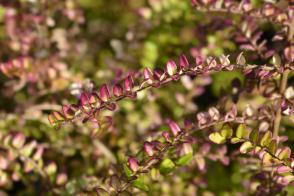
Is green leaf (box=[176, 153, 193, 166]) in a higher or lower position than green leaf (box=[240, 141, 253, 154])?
higher

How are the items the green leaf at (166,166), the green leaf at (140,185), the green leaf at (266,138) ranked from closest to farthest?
the green leaf at (266,138) → the green leaf at (140,185) → the green leaf at (166,166)

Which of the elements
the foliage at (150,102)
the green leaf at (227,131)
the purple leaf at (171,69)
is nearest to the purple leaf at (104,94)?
the foliage at (150,102)

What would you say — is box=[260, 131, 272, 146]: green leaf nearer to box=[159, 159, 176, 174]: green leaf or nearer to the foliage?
the foliage

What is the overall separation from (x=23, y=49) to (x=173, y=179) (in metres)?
0.79

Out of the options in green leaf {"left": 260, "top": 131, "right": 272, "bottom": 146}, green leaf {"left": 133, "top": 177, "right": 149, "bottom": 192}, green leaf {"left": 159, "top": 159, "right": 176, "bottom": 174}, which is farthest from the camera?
green leaf {"left": 159, "top": 159, "right": 176, "bottom": 174}

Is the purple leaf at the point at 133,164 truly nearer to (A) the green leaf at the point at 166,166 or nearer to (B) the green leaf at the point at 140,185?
(B) the green leaf at the point at 140,185

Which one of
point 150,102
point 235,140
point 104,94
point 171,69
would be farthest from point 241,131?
point 150,102

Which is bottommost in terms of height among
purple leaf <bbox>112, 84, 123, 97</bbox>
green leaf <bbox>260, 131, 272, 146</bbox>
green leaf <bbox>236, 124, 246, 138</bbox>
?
green leaf <bbox>260, 131, 272, 146</bbox>

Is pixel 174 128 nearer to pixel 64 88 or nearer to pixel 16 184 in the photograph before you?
pixel 64 88

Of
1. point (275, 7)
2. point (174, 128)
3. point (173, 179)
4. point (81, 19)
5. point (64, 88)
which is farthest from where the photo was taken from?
point (81, 19)

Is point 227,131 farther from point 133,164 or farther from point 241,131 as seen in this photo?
point 133,164

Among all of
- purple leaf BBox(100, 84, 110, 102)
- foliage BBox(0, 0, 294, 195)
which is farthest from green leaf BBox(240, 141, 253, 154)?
purple leaf BBox(100, 84, 110, 102)

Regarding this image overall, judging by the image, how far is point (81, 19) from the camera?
224cm

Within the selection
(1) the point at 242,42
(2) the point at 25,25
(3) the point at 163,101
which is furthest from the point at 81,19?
(1) the point at 242,42
